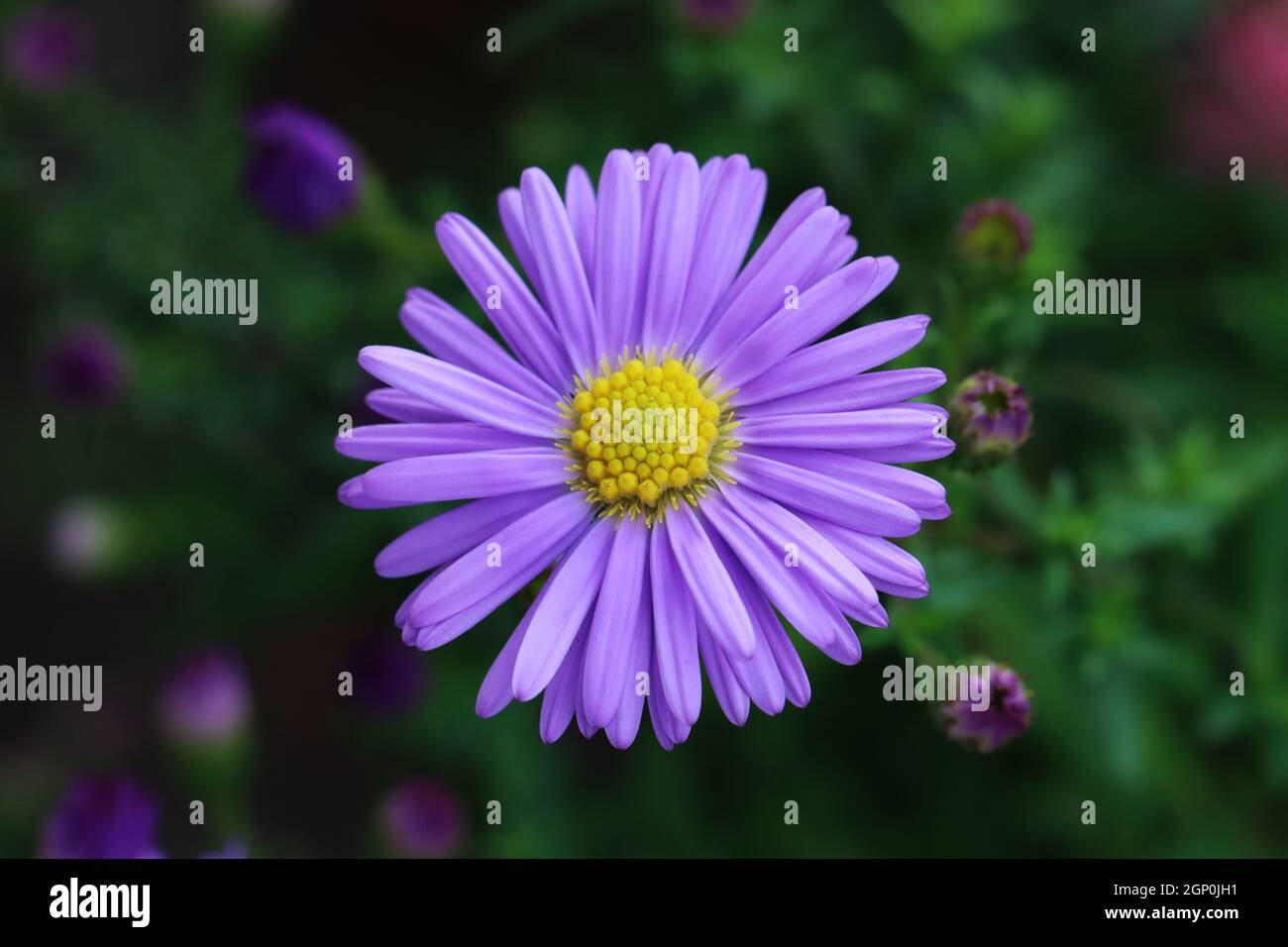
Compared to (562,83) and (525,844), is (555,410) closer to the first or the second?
(525,844)

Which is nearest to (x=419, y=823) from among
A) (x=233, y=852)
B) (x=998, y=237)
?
(x=233, y=852)

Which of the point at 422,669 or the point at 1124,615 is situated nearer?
the point at 1124,615

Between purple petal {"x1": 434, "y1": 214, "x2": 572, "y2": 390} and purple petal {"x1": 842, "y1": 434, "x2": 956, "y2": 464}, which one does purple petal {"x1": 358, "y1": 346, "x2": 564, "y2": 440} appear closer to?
purple petal {"x1": 434, "y1": 214, "x2": 572, "y2": 390}

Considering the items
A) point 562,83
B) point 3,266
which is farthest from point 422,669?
point 3,266

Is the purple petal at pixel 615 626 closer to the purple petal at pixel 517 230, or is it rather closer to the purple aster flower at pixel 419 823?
the purple petal at pixel 517 230


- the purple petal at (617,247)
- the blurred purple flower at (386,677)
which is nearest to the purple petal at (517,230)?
the purple petal at (617,247)

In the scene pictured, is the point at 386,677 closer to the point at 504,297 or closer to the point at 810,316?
the point at 504,297

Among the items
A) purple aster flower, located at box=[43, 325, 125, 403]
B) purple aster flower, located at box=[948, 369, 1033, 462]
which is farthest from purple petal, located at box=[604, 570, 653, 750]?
purple aster flower, located at box=[43, 325, 125, 403]

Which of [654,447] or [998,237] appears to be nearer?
[654,447]
